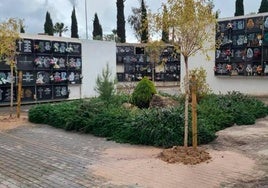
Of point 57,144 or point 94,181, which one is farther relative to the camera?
point 57,144

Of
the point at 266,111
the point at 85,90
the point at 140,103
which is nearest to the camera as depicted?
the point at 266,111

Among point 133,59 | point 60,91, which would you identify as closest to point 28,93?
point 60,91

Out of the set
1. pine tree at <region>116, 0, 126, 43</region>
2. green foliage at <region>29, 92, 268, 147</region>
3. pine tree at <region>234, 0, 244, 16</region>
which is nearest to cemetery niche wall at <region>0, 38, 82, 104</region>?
green foliage at <region>29, 92, 268, 147</region>

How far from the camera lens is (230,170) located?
6.32 metres

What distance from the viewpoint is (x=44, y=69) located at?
703 inches

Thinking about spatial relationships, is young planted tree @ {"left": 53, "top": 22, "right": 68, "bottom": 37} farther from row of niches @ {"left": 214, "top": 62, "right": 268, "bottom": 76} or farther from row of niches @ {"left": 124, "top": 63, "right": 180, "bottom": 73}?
row of niches @ {"left": 214, "top": 62, "right": 268, "bottom": 76}

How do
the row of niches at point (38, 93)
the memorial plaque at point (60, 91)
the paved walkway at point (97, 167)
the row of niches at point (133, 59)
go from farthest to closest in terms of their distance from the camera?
the row of niches at point (133, 59)
the memorial plaque at point (60, 91)
the row of niches at point (38, 93)
the paved walkway at point (97, 167)

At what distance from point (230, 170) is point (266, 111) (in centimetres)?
632

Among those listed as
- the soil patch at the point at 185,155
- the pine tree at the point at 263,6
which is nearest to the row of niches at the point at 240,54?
the soil patch at the point at 185,155

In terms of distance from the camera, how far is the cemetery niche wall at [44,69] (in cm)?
1670

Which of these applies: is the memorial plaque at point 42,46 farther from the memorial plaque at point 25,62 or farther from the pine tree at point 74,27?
the pine tree at point 74,27

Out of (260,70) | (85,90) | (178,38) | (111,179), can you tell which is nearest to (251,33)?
(260,70)

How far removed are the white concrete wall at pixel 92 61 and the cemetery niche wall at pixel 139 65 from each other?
199 inches

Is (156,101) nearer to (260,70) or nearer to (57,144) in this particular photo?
(57,144)
